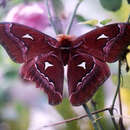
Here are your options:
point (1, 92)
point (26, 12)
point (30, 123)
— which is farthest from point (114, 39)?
point (1, 92)

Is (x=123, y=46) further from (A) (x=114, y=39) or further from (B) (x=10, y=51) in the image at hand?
(B) (x=10, y=51)

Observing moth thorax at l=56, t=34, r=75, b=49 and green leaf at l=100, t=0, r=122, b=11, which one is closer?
moth thorax at l=56, t=34, r=75, b=49

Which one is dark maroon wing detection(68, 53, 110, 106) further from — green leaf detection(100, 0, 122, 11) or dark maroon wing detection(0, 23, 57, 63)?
green leaf detection(100, 0, 122, 11)

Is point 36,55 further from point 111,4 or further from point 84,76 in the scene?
point 111,4

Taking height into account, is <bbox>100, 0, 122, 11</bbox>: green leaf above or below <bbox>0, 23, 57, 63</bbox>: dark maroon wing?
below

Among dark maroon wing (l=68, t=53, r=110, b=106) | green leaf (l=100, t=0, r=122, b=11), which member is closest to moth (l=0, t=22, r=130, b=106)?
dark maroon wing (l=68, t=53, r=110, b=106)

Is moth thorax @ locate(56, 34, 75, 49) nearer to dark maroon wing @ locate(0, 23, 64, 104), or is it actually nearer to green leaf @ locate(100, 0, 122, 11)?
dark maroon wing @ locate(0, 23, 64, 104)

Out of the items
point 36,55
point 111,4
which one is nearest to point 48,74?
point 36,55

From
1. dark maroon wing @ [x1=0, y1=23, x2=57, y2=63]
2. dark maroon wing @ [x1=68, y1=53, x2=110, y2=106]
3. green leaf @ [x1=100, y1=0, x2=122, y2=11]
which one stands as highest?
dark maroon wing @ [x1=0, y1=23, x2=57, y2=63]
